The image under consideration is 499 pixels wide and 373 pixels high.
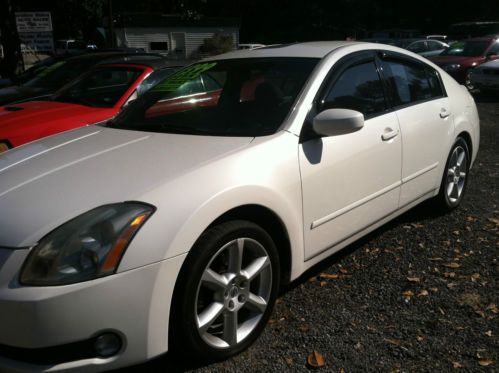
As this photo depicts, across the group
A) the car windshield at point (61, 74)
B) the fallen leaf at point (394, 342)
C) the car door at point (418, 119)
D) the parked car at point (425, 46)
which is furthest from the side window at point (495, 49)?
the fallen leaf at point (394, 342)

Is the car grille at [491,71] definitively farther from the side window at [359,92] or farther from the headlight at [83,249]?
the headlight at [83,249]

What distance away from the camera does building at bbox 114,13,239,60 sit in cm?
3619

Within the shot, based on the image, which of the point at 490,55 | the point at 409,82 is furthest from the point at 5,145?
the point at 490,55

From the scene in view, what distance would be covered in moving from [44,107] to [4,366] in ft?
13.9

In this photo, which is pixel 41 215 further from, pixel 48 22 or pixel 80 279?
pixel 48 22

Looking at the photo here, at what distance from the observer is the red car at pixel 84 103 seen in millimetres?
5125

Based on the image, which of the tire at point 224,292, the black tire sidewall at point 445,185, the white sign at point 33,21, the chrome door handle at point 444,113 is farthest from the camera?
the white sign at point 33,21

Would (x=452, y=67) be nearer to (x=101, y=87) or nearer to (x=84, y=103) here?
(x=101, y=87)

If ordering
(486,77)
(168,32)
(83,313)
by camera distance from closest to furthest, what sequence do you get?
(83,313) → (486,77) → (168,32)

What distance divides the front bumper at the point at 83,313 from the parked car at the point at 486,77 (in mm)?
12999

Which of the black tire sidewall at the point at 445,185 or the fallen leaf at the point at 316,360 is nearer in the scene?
the fallen leaf at the point at 316,360

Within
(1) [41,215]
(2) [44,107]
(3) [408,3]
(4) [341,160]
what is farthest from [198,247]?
(3) [408,3]

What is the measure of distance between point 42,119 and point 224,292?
3619mm

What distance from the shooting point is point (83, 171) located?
259cm
